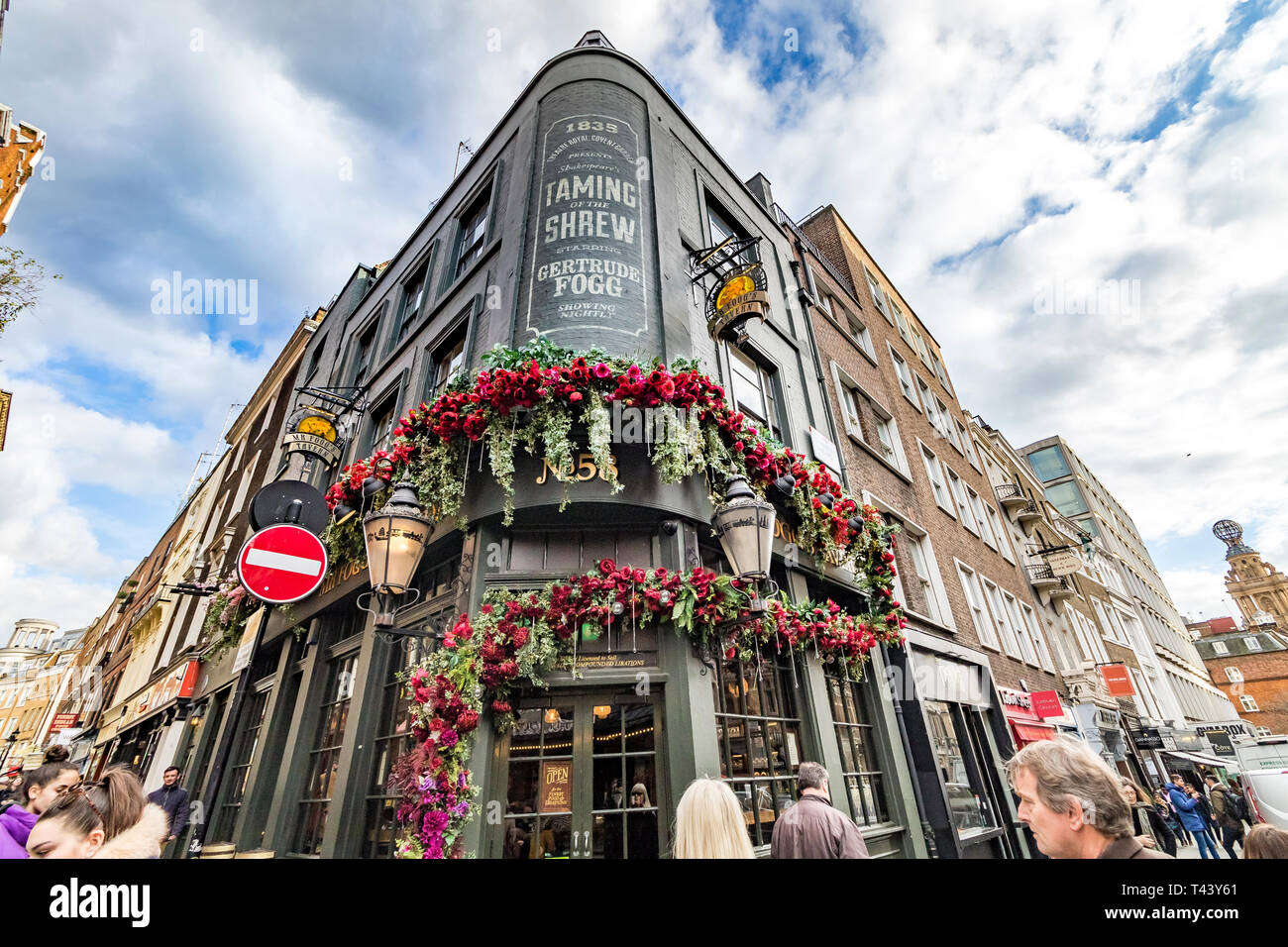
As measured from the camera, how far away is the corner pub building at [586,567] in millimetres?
5359

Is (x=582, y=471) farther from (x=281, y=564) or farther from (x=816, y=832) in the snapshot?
(x=816, y=832)

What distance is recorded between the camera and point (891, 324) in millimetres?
19719

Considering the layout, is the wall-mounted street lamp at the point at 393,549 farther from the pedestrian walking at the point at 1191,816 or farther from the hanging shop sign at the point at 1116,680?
the hanging shop sign at the point at 1116,680

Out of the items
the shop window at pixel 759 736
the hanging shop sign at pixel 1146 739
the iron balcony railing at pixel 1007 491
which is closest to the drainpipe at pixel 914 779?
the shop window at pixel 759 736

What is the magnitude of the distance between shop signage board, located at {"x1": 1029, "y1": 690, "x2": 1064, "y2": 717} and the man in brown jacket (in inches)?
493

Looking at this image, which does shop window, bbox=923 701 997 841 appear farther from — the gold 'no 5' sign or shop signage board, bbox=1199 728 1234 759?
shop signage board, bbox=1199 728 1234 759

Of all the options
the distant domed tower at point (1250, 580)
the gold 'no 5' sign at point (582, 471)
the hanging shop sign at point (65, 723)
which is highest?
the distant domed tower at point (1250, 580)

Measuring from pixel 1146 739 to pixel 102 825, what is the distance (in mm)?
28626

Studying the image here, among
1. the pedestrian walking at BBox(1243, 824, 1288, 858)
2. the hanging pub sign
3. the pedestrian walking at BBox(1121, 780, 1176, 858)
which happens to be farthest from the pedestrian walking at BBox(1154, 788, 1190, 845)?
the hanging pub sign

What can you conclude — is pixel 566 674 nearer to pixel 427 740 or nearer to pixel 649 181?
pixel 427 740

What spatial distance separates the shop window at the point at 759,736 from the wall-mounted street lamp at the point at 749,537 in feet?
3.48
